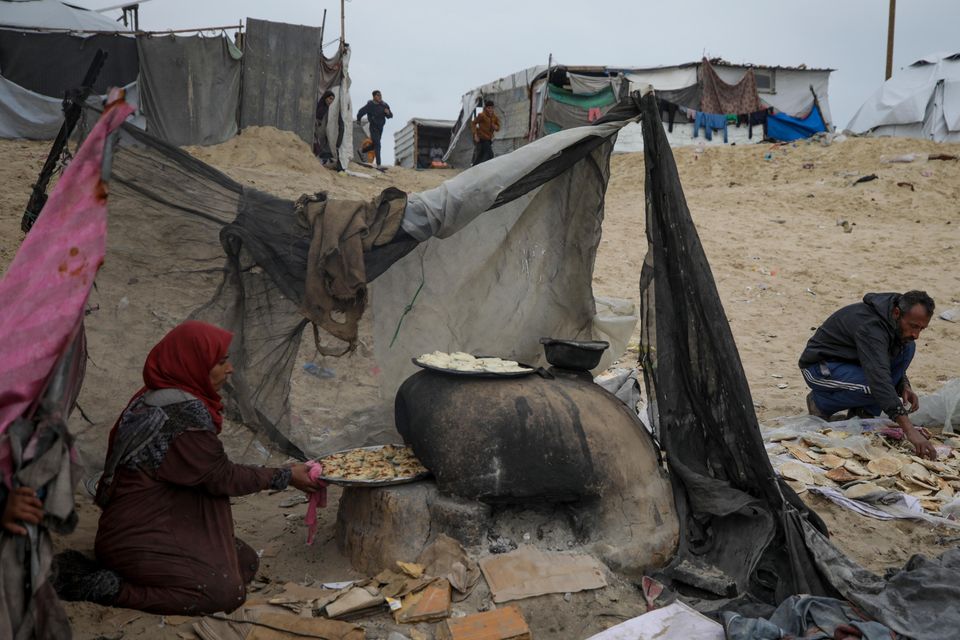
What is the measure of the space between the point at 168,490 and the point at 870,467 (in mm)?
4048

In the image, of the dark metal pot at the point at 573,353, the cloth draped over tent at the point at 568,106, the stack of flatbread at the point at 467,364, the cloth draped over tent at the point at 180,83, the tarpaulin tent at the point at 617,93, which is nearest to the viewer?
the stack of flatbread at the point at 467,364

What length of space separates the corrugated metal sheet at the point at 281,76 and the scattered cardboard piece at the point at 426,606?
36.6 feet

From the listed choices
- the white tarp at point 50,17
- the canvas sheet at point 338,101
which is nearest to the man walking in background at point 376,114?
the canvas sheet at point 338,101

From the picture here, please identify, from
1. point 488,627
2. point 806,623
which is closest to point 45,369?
point 488,627

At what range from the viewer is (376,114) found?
16438 millimetres

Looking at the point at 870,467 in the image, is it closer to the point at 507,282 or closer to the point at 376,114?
the point at 507,282

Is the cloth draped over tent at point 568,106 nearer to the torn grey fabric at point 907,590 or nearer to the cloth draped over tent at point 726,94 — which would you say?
the cloth draped over tent at point 726,94

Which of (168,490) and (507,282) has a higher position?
(507,282)

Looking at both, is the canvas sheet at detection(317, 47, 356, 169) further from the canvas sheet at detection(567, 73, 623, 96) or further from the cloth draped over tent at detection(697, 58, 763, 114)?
the cloth draped over tent at detection(697, 58, 763, 114)

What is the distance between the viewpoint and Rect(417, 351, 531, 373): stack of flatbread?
353 cm

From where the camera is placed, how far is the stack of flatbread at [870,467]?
4379mm

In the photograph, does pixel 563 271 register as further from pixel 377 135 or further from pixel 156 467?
pixel 377 135

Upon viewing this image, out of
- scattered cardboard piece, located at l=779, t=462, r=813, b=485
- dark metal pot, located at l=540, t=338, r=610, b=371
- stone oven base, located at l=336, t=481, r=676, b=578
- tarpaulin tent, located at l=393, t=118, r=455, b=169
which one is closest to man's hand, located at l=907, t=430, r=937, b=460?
scattered cardboard piece, located at l=779, t=462, r=813, b=485

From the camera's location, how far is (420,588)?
303cm
